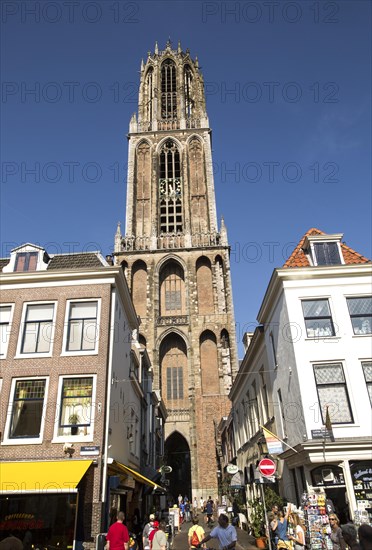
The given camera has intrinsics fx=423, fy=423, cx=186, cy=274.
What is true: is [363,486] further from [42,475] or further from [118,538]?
[42,475]

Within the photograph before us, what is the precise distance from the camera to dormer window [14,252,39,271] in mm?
16859

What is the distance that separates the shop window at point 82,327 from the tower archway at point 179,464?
32409 mm

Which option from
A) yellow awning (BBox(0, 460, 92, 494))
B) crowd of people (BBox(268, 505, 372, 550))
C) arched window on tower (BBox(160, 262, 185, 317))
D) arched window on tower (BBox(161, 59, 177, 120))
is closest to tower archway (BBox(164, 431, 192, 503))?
arched window on tower (BBox(160, 262, 185, 317))

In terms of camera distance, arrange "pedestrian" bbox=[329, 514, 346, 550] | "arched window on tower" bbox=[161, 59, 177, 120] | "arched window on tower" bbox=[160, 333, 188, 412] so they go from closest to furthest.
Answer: "pedestrian" bbox=[329, 514, 346, 550], "arched window on tower" bbox=[160, 333, 188, 412], "arched window on tower" bbox=[161, 59, 177, 120]

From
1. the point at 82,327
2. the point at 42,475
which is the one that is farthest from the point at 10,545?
the point at 82,327

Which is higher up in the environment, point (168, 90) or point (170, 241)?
point (168, 90)

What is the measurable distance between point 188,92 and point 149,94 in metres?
5.74

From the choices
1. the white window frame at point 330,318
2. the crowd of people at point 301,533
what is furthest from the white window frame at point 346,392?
the crowd of people at point 301,533

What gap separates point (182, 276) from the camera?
48.2m

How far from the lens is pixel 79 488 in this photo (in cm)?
1192

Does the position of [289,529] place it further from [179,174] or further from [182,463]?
[179,174]

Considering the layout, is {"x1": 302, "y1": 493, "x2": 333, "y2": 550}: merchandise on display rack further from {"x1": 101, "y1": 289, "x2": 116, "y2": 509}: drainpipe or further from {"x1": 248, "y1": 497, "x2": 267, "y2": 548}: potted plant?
{"x1": 101, "y1": 289, "x2": 116, "y2": 509}: drainpipe

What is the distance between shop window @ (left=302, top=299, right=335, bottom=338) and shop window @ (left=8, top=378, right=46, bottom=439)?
9170 mm

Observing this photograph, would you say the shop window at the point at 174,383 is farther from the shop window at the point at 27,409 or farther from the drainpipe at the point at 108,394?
the shop window at the point at 27,409
